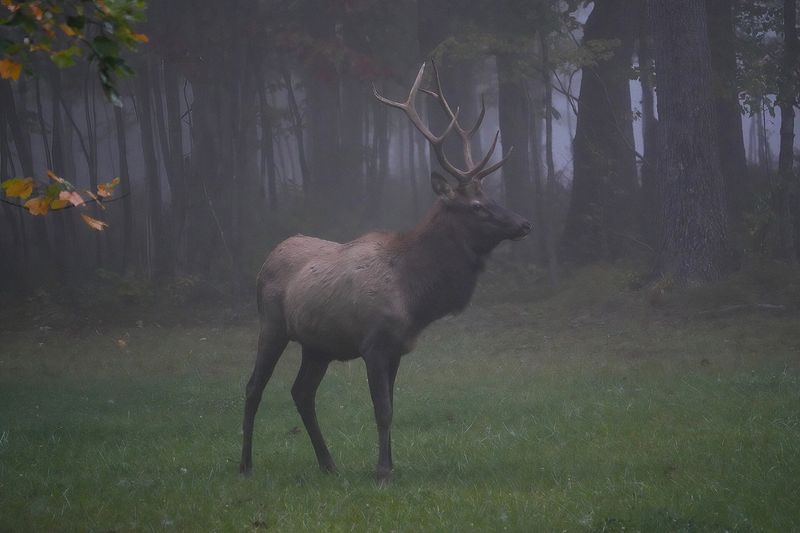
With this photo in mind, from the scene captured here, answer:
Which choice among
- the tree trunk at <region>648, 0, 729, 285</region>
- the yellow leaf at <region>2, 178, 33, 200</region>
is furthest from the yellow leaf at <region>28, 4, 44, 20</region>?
the tree trunk at <region>648, 0, 729, 285</region>

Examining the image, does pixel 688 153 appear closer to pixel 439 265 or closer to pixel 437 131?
pixel 437 131

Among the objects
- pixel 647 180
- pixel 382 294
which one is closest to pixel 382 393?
pixel 382 294

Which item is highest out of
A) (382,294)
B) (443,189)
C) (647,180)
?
(443,189)

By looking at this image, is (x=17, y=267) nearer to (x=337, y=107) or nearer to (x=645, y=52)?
(x=337, y=107)

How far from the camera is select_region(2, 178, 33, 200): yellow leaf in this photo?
3736mm

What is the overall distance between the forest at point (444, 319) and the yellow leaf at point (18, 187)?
17mm

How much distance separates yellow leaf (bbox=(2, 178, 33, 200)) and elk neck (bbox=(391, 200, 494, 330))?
162 inches

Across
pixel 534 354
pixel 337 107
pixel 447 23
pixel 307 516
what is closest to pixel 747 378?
pixel 534 354

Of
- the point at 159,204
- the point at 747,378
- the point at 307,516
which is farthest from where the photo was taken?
the point at 159,204

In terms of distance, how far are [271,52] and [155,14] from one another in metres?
3.95

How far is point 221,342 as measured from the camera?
16.2m

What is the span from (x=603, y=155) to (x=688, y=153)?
5.12 meters

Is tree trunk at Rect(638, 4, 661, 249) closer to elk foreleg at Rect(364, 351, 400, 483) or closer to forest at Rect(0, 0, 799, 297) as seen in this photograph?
forest at Rect(0, 0, 799, 297)

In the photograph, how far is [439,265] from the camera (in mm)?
7781
